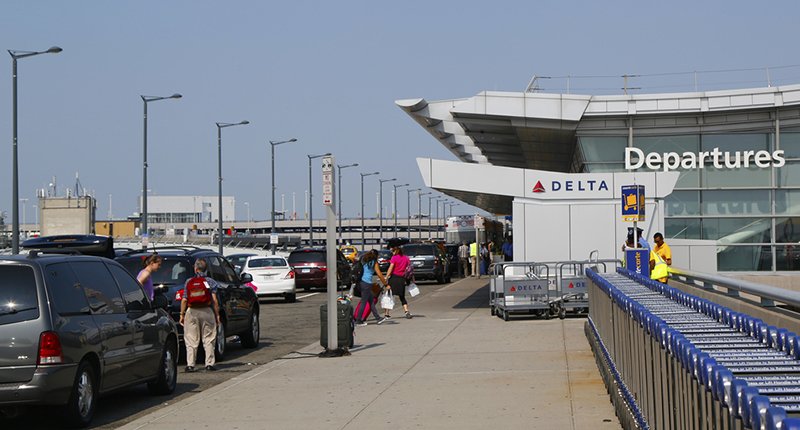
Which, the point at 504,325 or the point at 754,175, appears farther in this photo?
the point at 754,175

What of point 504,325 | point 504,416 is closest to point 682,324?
point 504,416

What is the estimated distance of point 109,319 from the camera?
11.8 meters

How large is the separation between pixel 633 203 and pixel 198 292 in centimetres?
818

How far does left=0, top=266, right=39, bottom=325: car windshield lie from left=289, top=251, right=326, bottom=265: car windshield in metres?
32.5

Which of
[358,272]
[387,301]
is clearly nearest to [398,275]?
[387,301]

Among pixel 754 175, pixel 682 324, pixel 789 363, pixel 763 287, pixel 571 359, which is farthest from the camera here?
pixel 754 175

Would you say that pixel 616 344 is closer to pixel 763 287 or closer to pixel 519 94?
pixel 763 287

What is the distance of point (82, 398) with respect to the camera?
10.9m

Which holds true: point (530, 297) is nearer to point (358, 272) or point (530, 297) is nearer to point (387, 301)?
point (387, 301)

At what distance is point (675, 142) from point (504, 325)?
19.3 meters

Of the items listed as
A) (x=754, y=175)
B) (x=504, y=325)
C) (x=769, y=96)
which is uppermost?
(x=769, y=96)

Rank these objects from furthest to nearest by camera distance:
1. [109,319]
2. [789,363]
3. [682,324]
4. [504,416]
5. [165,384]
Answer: [165,384], [109,319], [504,416], [682,324], [789,363]

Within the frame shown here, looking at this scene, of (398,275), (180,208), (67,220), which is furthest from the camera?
(180,208)

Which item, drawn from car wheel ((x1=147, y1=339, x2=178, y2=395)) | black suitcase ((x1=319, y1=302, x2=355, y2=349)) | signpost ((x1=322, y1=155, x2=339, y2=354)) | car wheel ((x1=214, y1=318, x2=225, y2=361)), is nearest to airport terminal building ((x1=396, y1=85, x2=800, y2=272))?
black suitcase ((x1=319, y1=302, x2=355, y2=349))
